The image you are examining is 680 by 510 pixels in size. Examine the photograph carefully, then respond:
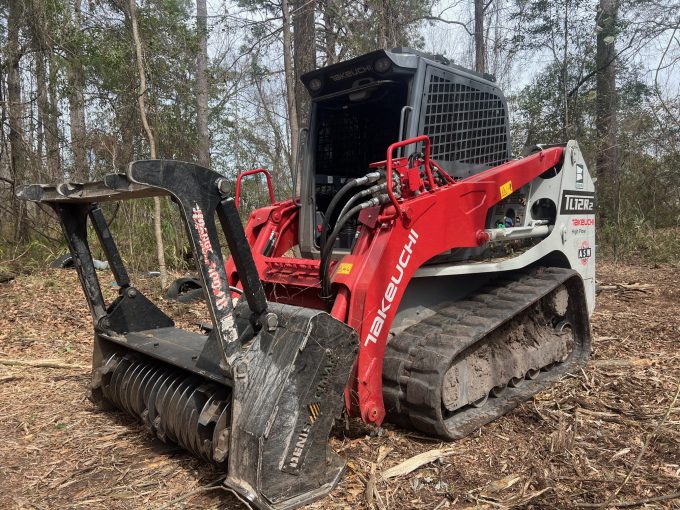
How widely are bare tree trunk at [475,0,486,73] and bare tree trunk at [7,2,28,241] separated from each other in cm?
1089

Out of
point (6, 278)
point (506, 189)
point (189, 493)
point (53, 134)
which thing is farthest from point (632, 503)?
point (53, 134)

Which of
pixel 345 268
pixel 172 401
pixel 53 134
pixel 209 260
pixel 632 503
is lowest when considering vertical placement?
pixel 632 503

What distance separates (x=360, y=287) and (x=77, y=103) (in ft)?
29.2

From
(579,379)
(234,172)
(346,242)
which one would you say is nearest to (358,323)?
(346,242)

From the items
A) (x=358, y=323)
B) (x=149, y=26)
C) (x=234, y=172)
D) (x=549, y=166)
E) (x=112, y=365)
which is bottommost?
(x=112, y=365)

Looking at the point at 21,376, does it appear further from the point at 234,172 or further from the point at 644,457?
the point at 234,172

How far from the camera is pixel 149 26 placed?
9.96 metres

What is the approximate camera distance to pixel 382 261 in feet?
10.5

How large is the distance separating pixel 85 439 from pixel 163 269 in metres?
4.46

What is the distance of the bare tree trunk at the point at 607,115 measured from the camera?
1371 cm

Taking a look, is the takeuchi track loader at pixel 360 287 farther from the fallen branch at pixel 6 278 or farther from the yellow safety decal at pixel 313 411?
the fallen branch at pixel 6 278

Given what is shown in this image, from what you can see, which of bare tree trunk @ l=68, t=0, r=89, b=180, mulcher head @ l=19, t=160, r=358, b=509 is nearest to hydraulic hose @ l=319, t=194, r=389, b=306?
mulcher head @ l=19, t=160, r=358, b=509

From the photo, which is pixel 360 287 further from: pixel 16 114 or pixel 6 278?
pixel 16 114

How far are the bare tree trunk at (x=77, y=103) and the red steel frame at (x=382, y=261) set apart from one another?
7199mm
